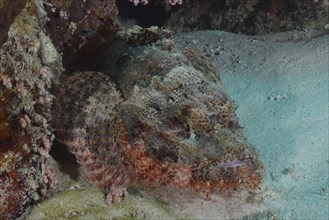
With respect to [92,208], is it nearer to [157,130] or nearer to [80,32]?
[157,130]

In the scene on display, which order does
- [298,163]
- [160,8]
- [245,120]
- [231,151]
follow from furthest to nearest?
[160,8]
[245,120]
[298,163]
[231,151]

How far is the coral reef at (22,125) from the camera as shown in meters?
3.02

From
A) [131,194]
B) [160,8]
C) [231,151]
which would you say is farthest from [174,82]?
[160,8]

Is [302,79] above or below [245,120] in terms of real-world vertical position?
above

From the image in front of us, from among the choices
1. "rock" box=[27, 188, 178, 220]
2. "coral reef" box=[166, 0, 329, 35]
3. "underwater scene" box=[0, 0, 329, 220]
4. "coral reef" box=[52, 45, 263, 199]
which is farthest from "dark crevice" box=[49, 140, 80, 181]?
"coral reef" box=[166, 0, 329, 35]

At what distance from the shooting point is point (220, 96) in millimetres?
3854

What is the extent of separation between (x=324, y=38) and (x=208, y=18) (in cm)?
203

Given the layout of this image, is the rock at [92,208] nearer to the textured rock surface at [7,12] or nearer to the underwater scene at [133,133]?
the underwater scene at [133,133]

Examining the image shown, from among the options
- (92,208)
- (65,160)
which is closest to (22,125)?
(92,208)

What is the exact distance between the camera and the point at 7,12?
243cm

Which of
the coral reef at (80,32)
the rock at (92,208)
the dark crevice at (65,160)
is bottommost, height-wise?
the rock at (92,208)

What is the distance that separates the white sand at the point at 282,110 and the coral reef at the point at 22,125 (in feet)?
4.46

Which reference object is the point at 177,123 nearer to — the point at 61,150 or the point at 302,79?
the point at 61,150

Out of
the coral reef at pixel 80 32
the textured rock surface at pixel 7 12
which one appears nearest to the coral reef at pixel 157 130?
the coral reef at pixel 80 32
